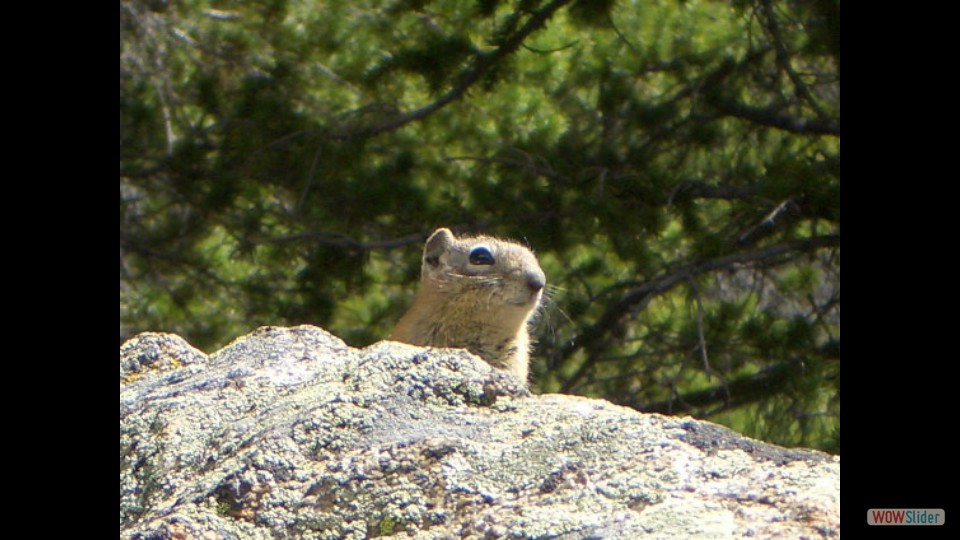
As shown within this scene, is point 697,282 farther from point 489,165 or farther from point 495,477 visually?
point 495,477

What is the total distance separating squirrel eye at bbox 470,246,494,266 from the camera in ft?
20.2

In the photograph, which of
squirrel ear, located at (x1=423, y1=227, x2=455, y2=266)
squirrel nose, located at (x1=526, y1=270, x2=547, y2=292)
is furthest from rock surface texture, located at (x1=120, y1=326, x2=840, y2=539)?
squirrel ear, located at (x1=423, y1=227, x2=455, y2=266)

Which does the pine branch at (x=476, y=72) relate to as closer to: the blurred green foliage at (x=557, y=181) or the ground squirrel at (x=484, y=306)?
the blurred green foliage at (x=557, y=181)

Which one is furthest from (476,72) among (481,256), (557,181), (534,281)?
(534,281)

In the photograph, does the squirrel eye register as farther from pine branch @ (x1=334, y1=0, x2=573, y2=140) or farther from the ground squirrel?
pine branch @ (x1=334, y1=0, x2=573, y2=140)

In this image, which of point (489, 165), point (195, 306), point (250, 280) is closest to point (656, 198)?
point (489, 165)

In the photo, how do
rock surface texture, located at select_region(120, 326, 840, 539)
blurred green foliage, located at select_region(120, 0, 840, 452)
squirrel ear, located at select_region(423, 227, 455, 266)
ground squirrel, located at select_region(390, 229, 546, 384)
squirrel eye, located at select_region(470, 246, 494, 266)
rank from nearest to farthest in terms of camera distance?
rock surface texture, located at select_region(120, 326, 840, 539), ground squirrel, located at select_region(390, 229, 546, 384), squirrel eye, located at select_region(470, 246, 494, 266), squirrel ear, located at select_region(423, 227, 455, 266), blurred green foliage, located at select_region(120, 0, 840, 452)

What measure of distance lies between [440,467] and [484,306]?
3.41m

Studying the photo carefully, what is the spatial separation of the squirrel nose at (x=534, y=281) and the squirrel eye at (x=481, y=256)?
0.21 metres

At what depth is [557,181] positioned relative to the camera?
26.3ft

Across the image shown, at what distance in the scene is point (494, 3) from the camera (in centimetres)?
796

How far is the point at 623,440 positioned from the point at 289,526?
654mm

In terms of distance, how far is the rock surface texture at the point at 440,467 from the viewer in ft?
7.79

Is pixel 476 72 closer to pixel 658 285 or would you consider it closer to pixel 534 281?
pixel 658 285
